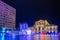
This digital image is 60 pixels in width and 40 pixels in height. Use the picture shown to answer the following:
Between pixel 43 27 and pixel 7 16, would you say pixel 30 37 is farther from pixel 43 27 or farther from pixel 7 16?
pixel 7 16

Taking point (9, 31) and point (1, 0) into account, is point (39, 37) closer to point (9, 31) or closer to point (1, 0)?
point (9, 31)

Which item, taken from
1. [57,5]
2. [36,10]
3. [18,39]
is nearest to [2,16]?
[18,39]

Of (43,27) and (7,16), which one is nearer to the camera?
(7,16)

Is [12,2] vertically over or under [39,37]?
over

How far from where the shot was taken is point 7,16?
2.76 m

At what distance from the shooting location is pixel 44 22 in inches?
116

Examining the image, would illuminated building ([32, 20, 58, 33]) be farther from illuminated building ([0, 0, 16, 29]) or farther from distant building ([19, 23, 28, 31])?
illuminated building ([0, 0, 16, 29])

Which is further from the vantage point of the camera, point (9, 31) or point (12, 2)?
point (12, 2)

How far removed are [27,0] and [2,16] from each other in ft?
2.04

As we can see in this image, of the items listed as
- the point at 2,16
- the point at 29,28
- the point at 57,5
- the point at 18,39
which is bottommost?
the point at 18,39

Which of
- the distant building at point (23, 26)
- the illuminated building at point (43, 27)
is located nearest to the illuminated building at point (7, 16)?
the distant building at point (23, 26)

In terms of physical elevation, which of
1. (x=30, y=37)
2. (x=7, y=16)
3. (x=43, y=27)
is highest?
(x=7, y=16)

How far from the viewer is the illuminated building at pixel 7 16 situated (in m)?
2.70

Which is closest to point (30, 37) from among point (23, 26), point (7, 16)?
point (23, 26)
